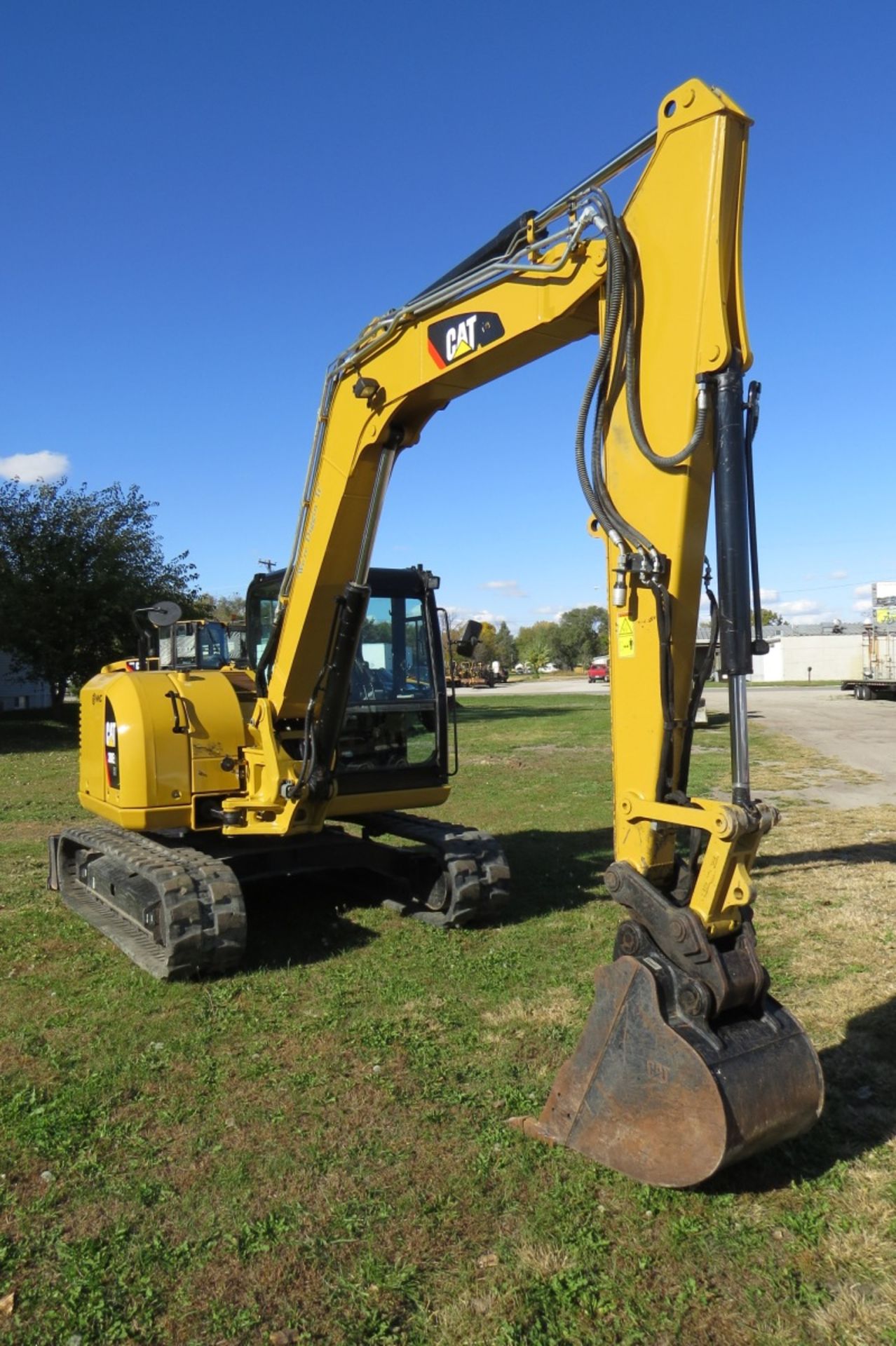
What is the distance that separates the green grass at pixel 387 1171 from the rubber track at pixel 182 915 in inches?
7.2

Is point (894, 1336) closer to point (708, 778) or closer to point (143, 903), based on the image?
point (143, 903)

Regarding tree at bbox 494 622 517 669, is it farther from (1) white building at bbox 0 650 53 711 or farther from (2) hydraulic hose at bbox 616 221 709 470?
(2) hydraulic hose at bbox 616 221 709 470

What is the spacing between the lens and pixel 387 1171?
422cm

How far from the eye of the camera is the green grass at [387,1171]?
11.0 ft

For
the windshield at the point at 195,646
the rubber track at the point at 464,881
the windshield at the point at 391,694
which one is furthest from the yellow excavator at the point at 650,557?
the windshield at the point at 195,646

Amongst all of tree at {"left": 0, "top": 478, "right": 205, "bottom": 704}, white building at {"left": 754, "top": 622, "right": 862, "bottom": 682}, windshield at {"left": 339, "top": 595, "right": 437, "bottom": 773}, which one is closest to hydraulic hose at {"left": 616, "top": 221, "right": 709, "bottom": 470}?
windshield at {"left": 339, "top": 595, "right": 437, "bottom": 773}

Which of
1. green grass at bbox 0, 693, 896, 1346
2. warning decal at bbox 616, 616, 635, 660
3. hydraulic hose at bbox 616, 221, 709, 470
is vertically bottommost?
green grass at bbox 0, 693, 896, 1346

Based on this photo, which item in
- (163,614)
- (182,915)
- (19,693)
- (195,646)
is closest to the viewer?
(182,915)

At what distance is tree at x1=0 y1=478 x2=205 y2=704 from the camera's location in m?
25.4

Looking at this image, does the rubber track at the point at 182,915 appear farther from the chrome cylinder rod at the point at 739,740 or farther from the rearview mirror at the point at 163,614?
the chrome cylinder rod at the point at 739,740

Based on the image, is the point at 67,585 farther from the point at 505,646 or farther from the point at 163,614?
the point at 505,646

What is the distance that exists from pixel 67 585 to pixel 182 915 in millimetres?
21078

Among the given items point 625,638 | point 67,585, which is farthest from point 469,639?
point 67,585

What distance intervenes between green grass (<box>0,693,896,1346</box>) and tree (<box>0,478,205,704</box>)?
63.4 feet
